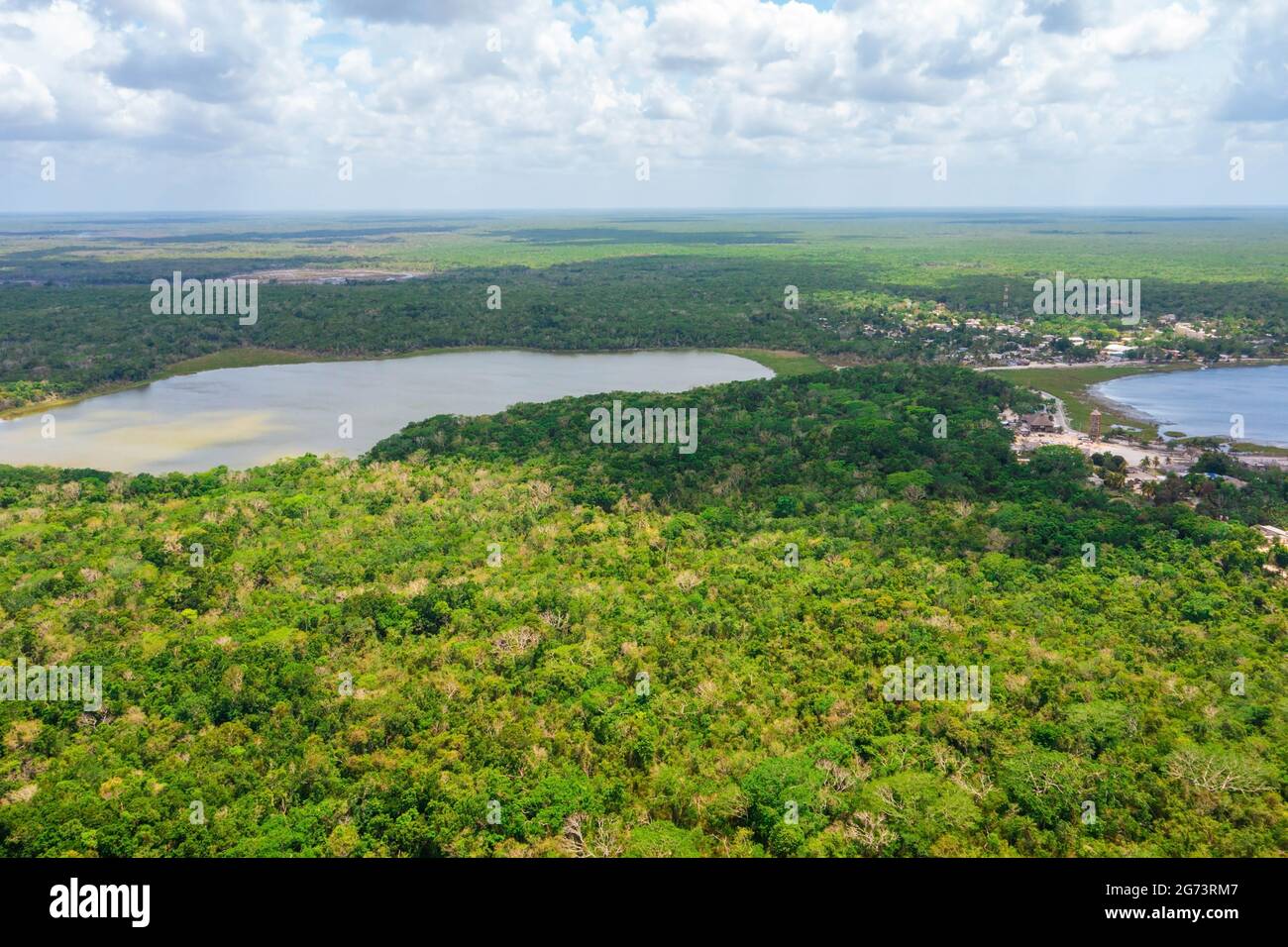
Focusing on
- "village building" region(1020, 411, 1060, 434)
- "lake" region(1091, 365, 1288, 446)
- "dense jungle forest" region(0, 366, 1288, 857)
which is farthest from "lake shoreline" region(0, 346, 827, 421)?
"dense jungle forest" region(0, 366, 1288, 857)

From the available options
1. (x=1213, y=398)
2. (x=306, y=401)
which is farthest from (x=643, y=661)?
(x=1213, y=398)

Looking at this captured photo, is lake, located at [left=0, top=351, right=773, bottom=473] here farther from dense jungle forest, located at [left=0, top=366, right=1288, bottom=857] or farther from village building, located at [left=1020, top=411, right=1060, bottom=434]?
village building, located at [left=1020, top=411, right=1060, bottom=434]

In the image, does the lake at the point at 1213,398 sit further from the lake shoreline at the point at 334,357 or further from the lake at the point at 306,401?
the lake at the point at 306,401
